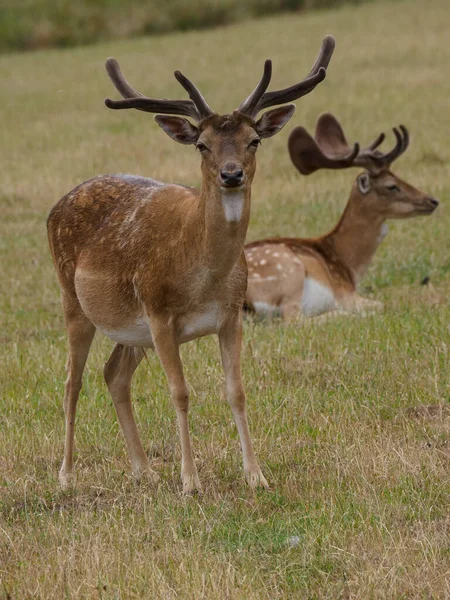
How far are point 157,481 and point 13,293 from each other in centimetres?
542

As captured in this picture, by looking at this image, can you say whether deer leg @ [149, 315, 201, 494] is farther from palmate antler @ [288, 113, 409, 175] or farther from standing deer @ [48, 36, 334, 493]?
palmate antler @ [288, 113, 409, 175]

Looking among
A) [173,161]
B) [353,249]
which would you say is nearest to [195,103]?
[353,249]

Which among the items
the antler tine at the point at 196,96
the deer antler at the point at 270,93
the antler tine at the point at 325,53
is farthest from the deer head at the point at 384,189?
the antler tine at the point at 196,96

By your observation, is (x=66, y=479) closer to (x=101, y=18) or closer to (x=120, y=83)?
(x=120, y=83)

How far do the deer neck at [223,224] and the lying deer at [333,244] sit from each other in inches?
170

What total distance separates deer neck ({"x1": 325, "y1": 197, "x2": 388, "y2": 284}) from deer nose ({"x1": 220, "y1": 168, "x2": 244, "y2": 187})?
579cm

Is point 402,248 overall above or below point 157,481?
below

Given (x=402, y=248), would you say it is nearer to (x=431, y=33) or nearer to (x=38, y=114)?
(x=38, y=114)

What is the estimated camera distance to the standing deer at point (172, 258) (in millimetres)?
5621

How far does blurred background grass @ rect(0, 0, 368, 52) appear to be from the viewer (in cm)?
3903

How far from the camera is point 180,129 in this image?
5.89 meters

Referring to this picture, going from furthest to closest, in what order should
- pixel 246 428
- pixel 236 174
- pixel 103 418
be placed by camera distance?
pixel 103 418
pixel 246 428
pixel 236 174

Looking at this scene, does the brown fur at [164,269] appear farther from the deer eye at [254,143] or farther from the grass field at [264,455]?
the grass field at [264,455]

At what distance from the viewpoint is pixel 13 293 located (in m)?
11.1
